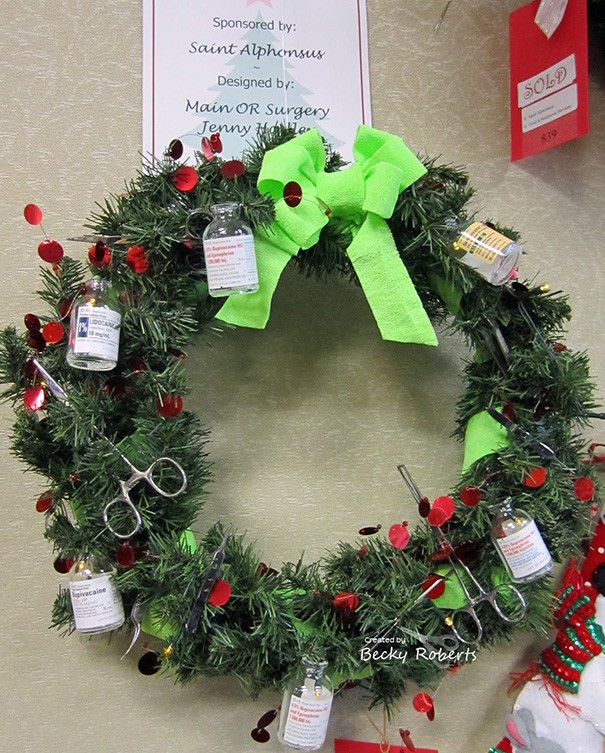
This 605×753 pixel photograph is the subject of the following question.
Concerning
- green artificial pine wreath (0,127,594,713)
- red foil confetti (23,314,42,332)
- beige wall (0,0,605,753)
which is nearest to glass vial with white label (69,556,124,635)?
green artificial pine wreath (0,127,594,713)

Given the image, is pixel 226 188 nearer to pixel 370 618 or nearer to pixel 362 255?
pixel 362 255

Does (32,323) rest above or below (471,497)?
above

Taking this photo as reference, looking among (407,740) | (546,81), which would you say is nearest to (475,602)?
(407,740)

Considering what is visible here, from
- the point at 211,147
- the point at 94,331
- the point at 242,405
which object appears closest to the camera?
the point at 94,331

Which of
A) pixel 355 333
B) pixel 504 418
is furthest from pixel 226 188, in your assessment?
pixel 504 418

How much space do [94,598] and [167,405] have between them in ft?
0.69

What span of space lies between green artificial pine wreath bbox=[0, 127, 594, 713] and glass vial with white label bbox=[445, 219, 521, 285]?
13 mm

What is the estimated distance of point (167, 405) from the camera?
31.8 inches

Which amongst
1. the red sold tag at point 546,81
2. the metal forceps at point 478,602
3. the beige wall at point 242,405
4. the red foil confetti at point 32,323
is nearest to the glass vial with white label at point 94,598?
the beige wall at point 242,405

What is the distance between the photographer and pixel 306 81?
3.40ft

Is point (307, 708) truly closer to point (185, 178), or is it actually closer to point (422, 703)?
point (422, 703)

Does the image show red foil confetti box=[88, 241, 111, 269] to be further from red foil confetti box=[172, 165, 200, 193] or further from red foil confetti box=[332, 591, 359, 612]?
red foil confetti box=[332, 591, 359, 612]

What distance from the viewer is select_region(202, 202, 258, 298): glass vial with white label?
Answer: 2.57 feet

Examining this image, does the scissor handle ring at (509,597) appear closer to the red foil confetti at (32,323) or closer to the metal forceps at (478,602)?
the metal forceps at (478,602)
